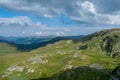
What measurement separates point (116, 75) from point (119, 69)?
798cm

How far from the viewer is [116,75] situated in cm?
17788

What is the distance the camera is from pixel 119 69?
563 ft
